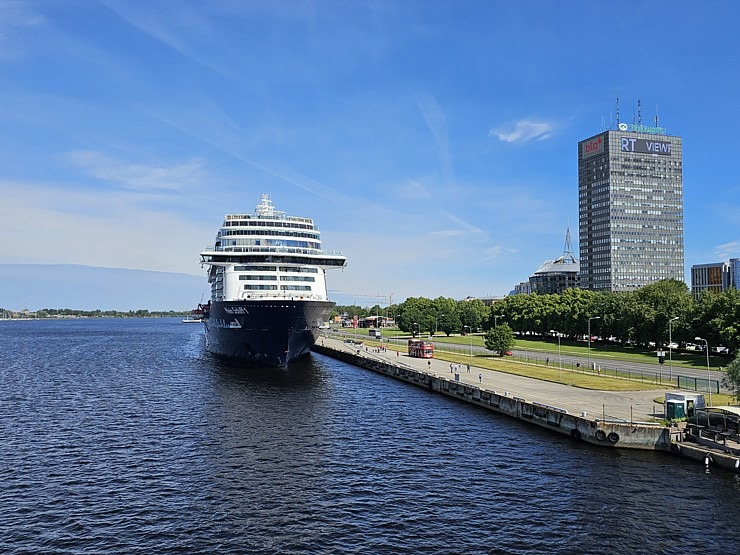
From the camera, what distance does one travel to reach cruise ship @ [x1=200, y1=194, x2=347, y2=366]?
78.6 meters

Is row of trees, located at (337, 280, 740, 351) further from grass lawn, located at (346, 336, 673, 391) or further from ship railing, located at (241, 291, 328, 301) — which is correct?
ship railing, located at (241, 291, 328, 301)

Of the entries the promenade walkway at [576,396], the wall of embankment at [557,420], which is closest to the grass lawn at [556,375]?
the promenade walkway at [576,396]

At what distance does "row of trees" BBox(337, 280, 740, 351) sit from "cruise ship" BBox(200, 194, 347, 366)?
143 feet

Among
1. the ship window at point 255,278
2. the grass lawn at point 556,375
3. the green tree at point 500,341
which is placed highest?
the ship window at point 255,278

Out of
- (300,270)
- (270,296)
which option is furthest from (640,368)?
(270,296)

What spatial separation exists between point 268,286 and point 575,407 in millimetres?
48582

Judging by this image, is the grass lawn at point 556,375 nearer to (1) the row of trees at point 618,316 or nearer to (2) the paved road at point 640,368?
(2) the paved road at point 640,368

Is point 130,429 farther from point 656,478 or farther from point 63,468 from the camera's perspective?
point 656,478

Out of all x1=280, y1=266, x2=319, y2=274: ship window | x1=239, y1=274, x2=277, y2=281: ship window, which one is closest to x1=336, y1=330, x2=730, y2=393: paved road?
x1=280, y1=266, x2=319, y2=274: ship window

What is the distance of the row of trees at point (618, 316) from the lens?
87.6 m

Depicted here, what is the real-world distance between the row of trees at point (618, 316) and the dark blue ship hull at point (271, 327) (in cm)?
4357

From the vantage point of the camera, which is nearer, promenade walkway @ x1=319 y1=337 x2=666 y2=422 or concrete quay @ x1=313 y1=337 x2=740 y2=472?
concrete quay @ x1=313 y1=337 x2=740 y2=472

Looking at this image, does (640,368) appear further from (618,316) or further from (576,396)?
(618,316)

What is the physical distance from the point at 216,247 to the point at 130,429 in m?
48.8
